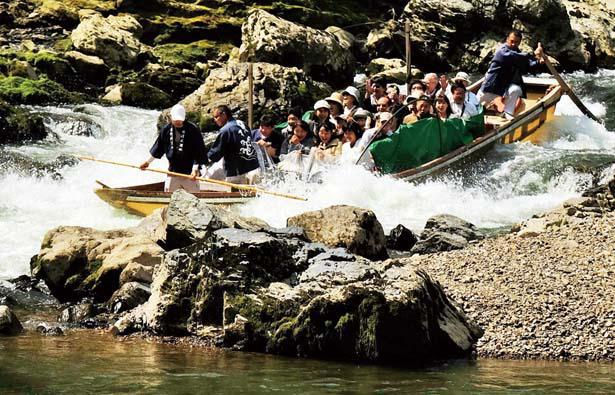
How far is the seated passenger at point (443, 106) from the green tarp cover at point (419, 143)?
170 millimetres

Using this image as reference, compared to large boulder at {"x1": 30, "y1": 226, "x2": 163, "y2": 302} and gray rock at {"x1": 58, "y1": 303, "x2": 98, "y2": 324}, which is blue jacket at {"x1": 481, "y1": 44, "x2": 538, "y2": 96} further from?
gray rock at {"x1": 58, "y1": 303, "x2": 98, "y2": 324}

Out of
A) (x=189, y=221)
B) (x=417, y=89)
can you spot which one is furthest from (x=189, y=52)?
(x=189, y=221)

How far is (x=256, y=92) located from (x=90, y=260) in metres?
11.3

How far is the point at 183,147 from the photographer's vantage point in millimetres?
13836

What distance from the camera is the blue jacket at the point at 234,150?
49.1ft

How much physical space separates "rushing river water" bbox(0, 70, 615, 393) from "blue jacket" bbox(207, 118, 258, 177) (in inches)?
23.8

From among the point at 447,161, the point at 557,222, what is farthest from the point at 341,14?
the point at 557,222

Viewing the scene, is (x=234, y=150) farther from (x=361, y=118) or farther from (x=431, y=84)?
→ (x=431, y=84)

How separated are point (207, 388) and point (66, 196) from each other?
416 inches

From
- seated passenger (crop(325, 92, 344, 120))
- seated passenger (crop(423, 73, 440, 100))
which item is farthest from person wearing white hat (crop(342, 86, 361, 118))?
seated passenger (crop(423, 73, 440, 100))

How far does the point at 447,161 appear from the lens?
17.4m

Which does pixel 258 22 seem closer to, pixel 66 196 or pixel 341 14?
pixel 341 14

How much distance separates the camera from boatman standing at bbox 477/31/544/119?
1922 cm

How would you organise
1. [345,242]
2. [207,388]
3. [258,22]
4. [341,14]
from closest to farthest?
[207,388], [345,242], [258,22], [341,14]
